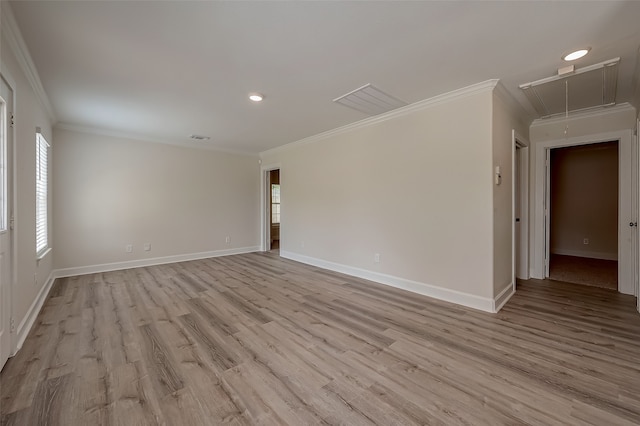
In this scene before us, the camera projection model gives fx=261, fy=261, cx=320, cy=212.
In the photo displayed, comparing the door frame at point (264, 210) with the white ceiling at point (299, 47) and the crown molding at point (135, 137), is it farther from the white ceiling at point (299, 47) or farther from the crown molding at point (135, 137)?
the white ceiling at point (299, 47)

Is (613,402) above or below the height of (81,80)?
below

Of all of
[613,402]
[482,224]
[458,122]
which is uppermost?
[458,122]

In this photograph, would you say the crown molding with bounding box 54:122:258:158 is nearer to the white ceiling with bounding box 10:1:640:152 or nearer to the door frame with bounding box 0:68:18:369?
the white ceiling with bounding box 10:1:640:152

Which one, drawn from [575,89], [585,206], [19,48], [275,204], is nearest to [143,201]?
[19,48]

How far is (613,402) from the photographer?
158cm

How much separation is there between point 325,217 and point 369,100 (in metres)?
2.28

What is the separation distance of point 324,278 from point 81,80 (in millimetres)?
3877

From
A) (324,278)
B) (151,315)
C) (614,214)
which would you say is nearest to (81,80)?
(151,315)

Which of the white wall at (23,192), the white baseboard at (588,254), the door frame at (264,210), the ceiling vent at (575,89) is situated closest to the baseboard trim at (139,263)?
the door frame at (264,210)

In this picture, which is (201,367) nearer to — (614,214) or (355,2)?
(355,2)

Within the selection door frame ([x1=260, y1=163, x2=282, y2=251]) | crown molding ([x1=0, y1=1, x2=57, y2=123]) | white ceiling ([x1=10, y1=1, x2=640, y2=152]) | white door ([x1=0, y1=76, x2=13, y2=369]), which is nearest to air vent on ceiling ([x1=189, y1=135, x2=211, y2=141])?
white ceiling ([x1=10, y1=1, x2=640, y2=152])

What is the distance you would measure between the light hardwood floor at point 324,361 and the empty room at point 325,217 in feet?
0.06

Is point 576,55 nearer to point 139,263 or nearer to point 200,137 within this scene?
point 200,137

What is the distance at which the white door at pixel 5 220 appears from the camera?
187 cm
